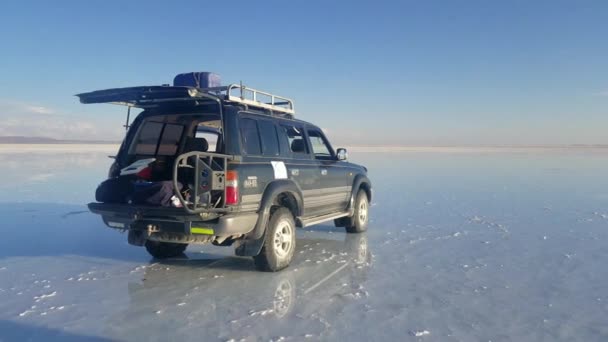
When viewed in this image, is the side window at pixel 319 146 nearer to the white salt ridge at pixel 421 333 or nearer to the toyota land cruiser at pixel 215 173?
the toyota land cruiser at pixel 215 173

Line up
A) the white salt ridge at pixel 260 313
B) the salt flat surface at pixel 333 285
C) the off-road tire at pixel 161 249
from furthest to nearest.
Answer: the off-road tire at pixel 161 249 < the white salt ridge at pixel 260 313 < the salt flat surface at pixel 333 285

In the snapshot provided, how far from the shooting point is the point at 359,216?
8.09 metres

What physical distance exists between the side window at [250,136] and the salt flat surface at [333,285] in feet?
5.03

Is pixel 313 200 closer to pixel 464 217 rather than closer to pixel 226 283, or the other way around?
pixel 226 283

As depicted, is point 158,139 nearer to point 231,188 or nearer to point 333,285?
point 231,188

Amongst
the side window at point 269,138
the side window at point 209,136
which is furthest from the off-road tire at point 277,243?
the side window at point 209,136

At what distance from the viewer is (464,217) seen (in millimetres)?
9461

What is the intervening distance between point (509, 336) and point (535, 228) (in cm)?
520

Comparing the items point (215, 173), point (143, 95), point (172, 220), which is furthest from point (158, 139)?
point (215, 173)

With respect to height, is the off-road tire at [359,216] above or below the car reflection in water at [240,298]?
above

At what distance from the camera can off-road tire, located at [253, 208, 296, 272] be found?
5422 mm

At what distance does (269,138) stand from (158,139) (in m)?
1.54

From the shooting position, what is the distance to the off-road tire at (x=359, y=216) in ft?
26.2

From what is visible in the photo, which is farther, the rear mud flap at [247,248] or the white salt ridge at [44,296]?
the rear mud flap at [247,248]
